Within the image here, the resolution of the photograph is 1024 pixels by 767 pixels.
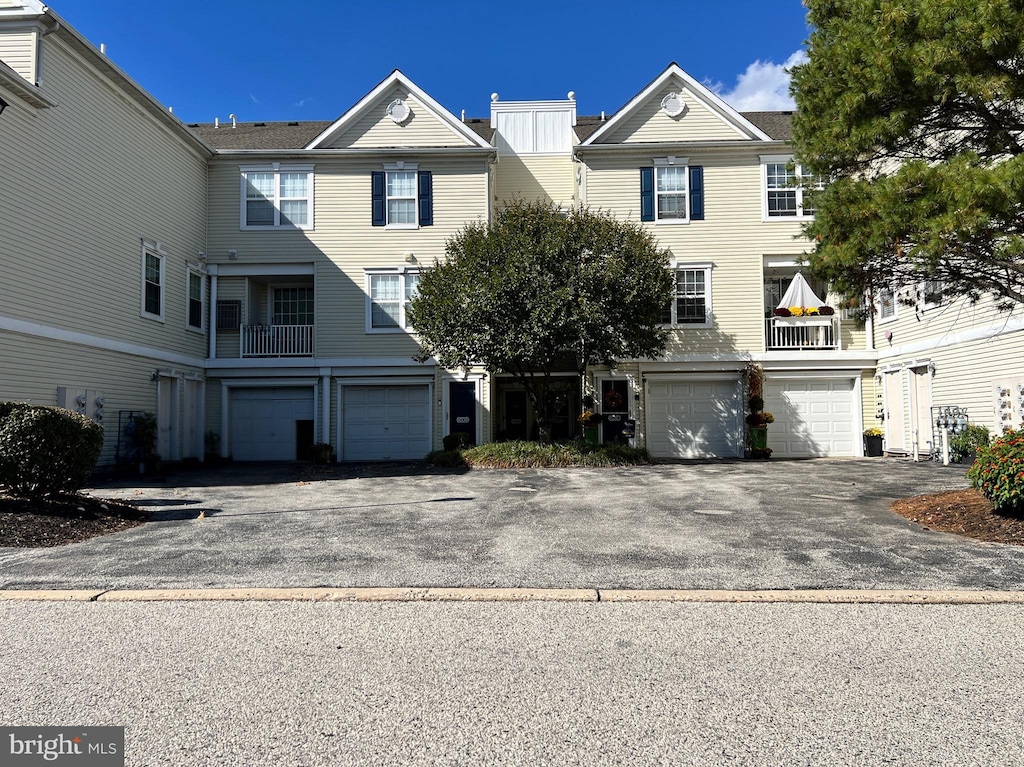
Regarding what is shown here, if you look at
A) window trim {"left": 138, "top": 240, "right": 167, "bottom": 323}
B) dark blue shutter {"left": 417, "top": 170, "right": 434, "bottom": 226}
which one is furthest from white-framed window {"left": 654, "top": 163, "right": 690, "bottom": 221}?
window trim {"left": 138, "top": 240, "right": 167, "bottom": 323}

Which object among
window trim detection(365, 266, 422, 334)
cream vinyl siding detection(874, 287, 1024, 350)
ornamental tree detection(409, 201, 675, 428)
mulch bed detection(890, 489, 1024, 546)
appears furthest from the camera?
window trim detection(365, 266, 422, 334)

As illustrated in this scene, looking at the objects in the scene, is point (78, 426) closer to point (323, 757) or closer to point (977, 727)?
point (323, 757)

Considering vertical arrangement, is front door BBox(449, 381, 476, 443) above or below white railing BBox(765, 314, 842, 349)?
below

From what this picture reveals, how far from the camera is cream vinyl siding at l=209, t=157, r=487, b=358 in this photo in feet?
64.8

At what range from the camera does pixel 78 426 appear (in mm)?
8859

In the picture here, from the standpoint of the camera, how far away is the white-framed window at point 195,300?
18984 mm

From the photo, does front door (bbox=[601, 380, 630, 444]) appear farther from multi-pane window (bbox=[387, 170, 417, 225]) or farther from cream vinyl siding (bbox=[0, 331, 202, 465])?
cream vinyl siding (bbox=[0, 331, 202, 465])

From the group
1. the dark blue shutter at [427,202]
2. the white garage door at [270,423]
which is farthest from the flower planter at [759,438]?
the white garage door at [270,423]

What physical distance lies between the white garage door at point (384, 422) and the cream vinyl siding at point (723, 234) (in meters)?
7.31

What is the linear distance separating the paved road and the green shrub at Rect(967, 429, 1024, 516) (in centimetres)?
295

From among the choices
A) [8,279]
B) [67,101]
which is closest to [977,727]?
[8,279]

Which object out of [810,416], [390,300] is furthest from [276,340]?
[810,416]

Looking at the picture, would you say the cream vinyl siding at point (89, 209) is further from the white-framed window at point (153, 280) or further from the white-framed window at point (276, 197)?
the white-framed window at point (276, 197)

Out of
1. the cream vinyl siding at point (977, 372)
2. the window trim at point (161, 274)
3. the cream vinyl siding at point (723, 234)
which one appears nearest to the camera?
the cream vinyl siding at point (977, 372)
